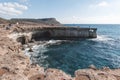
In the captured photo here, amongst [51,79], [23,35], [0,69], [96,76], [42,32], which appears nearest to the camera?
[51,79]

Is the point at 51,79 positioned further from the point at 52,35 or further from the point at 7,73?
the point at 52,35

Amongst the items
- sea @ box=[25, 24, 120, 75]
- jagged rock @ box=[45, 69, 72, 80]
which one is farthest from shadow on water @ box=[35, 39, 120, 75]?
jagged rock @ box=[45, 69, 72, 80]

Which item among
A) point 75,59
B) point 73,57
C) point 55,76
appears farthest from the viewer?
point 73,57

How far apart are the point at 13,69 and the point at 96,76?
171 inches

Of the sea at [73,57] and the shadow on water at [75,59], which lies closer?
the shadow on water at [75,59]

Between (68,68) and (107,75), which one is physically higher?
(107,75)

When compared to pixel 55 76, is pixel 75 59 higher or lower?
lower

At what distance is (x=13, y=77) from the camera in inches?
271

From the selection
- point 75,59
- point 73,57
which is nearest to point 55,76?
point 75,59

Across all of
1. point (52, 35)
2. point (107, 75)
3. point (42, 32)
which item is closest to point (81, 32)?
point (52, 35)

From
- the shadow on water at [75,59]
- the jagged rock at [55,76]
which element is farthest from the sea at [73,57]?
the jagged rock at [55,76]

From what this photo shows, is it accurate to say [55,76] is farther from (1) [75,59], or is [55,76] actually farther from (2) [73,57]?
(2) [73,57]

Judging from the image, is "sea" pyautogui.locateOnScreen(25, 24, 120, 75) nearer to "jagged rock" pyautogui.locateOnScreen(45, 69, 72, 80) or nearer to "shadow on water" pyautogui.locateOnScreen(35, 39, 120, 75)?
"shadow on water" pyautogui.locateOnScreen(35, 39, 120, 75)

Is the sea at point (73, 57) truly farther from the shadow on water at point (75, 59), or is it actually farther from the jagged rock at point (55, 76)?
the jagged rock at point (55, 76)
